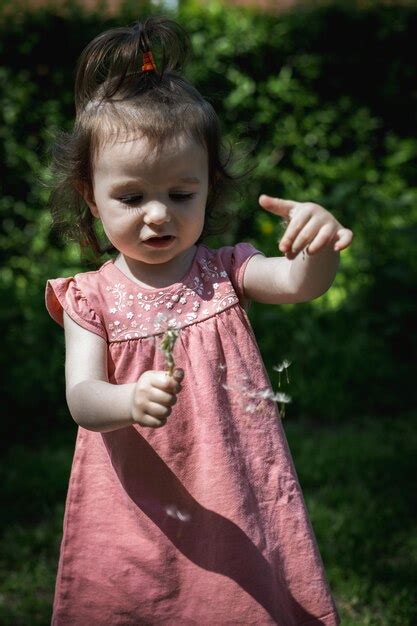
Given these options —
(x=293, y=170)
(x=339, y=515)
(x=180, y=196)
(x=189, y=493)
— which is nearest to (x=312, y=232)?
(x=180, y=196)

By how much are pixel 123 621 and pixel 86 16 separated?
4.92 meters

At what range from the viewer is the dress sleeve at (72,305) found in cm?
193

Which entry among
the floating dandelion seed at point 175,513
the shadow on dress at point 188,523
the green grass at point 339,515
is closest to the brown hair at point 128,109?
the shadow on dress at point 188,523

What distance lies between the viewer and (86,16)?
6035mm

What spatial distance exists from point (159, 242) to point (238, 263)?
0.23m

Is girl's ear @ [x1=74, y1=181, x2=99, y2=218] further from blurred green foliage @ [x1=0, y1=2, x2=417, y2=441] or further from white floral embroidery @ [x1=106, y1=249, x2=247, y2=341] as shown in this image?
blurred green foliage @ [x1=0, y1=2, x2=417, y2=441]

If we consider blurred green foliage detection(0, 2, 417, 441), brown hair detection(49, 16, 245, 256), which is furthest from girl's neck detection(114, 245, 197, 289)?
blurred green foliage detection(0, 2, 417, 441)

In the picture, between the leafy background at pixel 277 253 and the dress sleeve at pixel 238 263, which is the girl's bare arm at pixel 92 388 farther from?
the leafy background at pixel 277 253

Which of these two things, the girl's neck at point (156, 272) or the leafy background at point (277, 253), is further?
the leafy background at point (277, 253)

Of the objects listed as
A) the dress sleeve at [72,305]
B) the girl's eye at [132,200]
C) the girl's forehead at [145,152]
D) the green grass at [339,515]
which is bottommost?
the green grass at [339,515]

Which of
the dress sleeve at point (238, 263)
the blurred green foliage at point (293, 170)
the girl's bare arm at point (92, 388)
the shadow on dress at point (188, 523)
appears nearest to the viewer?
the girl's bare arm at point (92, 388)

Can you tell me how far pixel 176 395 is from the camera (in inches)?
73.2

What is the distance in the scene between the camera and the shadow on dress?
1.95 metres

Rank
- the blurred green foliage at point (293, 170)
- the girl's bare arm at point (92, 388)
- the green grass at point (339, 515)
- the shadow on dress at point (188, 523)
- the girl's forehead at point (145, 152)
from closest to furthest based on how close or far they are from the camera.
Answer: the girl's bare arm at point (92, 388), the girl's forehead at point (145, 152), the shadow on dress at point (188, 523), the green grass at point (339, 515), the blurred green foliage at point (293, 170)
